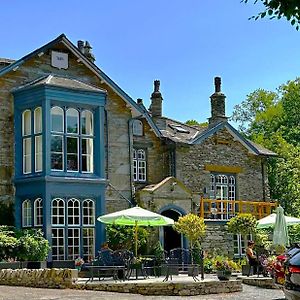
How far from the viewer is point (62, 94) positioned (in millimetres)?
27281

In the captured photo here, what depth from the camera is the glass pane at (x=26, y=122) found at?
91.2 feet

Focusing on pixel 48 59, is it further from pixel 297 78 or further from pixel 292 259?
pixel 297 78

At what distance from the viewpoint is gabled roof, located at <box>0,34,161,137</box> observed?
28422mm

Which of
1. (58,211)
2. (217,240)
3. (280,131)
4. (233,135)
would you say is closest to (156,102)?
(233,135)

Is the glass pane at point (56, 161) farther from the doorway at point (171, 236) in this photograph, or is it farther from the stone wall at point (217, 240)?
the stone wall at point (217, 240)

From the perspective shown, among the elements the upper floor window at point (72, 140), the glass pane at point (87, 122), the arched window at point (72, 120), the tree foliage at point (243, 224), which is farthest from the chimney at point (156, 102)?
the arched window at point (72, 120)

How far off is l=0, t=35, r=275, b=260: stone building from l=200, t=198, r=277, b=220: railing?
0.06 meters

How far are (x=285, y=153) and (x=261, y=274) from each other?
24.0 meters

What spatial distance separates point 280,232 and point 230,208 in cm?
780

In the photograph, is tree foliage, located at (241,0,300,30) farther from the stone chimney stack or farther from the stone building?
the stone chimney stack

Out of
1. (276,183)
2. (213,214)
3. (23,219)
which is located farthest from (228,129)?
(23,219)

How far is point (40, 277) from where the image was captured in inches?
856

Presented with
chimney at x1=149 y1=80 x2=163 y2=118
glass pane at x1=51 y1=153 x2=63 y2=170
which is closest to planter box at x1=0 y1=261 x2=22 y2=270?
glass pane at x1=51 y1=153 x2=63 y2=170

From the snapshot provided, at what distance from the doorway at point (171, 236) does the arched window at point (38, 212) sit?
6.62 m
